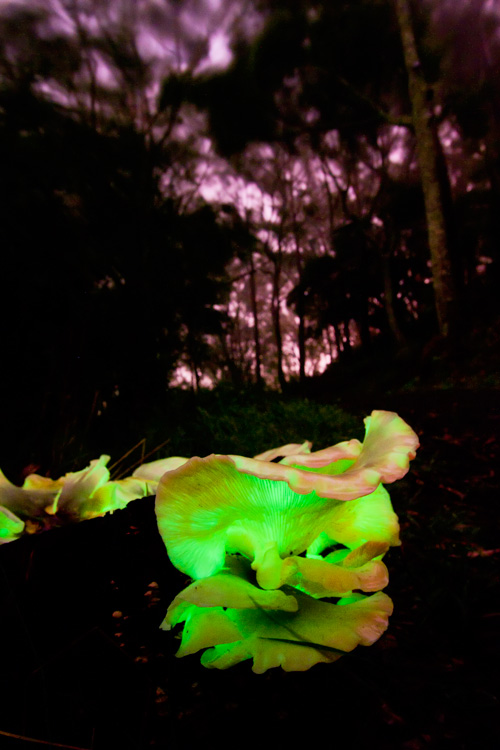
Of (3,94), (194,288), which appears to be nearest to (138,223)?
(194,288)

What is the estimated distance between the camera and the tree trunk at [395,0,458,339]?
307 cm

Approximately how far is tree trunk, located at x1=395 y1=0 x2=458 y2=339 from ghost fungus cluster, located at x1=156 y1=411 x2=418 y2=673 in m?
3.09

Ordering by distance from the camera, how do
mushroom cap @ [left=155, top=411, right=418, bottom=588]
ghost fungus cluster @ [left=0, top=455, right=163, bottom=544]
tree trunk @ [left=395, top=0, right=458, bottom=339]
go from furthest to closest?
tree trunk @ [left=395, top=0, right=458, bottom=339] < ghost fungus cluster @ [left=0, top=455, right=163, bottom=544] < mushroom cap @ [left=155, top=411, right=418, bottom=588]

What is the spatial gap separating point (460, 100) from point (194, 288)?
407cm

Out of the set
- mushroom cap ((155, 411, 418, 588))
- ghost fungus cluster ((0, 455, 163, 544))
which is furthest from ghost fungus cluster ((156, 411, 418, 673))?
ghost fungus cluster ((0, 455, 163, 544))

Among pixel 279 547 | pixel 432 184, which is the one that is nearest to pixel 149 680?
pixel 279 547

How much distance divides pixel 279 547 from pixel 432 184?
386 cm

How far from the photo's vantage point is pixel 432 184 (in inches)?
127

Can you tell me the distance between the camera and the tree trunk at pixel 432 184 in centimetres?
307

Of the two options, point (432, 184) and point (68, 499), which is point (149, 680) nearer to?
point (68, 499)

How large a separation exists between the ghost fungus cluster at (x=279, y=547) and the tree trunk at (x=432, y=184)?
3.09 meters

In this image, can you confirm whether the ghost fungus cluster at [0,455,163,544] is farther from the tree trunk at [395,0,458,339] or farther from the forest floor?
the tree trunk at [395,0,458,339]

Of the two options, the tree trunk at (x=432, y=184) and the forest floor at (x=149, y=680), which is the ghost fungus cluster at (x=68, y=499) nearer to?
the forest floor at (x=149, y=680)

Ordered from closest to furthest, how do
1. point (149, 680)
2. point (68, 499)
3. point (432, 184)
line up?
point (149, 680) → point (68, 499) → point (432, 184)
